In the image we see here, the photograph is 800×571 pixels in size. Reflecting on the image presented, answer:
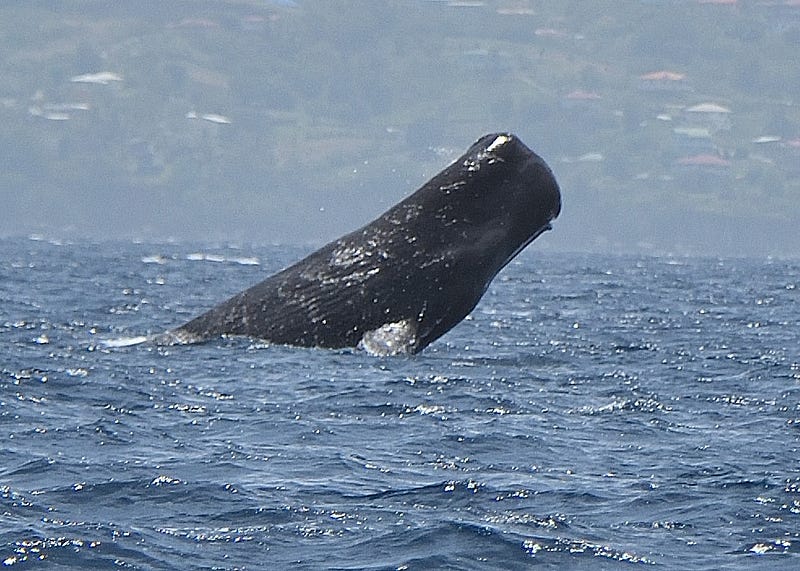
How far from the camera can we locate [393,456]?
43.8ft

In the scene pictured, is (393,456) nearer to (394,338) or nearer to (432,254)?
(394,338)

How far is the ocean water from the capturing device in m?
10.4

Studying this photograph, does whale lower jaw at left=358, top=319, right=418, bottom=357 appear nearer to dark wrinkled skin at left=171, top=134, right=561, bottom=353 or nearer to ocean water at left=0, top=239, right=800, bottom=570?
dark wrinkled skin at left=171, top=134, right=561, bottom=353

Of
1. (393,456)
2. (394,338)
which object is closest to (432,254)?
(394,338)

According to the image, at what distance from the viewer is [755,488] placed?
1244 centimetres

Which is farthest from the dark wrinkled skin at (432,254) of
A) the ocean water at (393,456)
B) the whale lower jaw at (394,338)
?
the ocean water at (393,456)

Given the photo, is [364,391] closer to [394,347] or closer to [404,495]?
[394,347]

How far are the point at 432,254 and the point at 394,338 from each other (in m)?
1.00

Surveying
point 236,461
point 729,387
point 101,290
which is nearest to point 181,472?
point 236,461

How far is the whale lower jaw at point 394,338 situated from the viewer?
16.7 metres

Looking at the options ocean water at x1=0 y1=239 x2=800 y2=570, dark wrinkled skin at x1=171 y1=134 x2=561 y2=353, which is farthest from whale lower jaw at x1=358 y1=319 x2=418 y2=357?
ocean water at x1=0 y1=239 x2=800 y2=570

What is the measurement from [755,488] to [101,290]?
27.4 metres

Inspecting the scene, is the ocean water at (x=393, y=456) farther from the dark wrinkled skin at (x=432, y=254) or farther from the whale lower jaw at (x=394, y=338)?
the dark wrinkled skin at (x=432, y=254)

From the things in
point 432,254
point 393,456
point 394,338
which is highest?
point 432,254
